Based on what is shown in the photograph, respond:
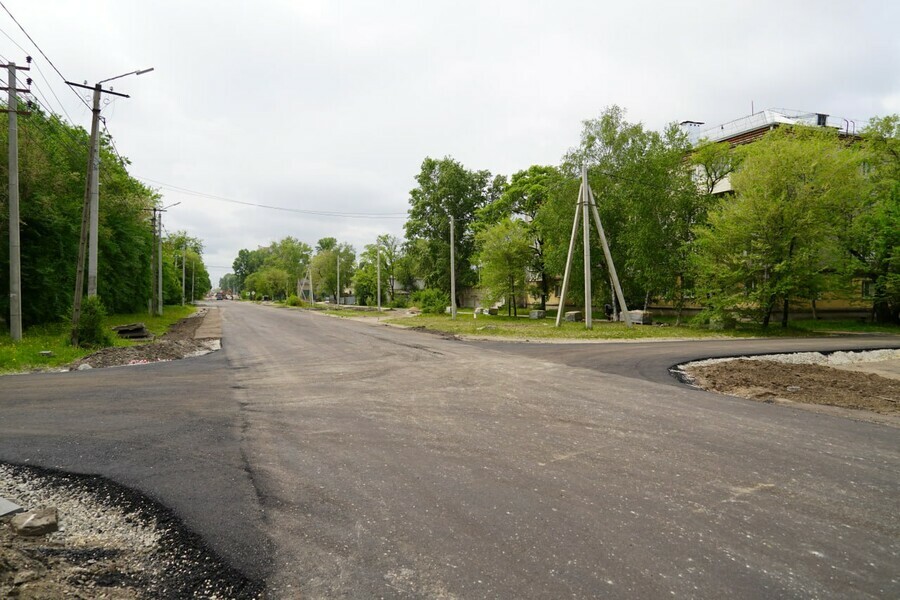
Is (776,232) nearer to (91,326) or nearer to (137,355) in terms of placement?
(137,355)

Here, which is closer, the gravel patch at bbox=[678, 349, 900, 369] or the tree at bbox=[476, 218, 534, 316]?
the gravel patch at bbox=[678, 349, 900, 369]

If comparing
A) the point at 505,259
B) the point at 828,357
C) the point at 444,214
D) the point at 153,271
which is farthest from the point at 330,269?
the point at 828,357

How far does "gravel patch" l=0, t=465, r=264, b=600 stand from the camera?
8.69 feet

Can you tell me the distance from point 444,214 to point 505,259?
57.3ft

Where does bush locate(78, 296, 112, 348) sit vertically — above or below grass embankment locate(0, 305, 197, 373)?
above

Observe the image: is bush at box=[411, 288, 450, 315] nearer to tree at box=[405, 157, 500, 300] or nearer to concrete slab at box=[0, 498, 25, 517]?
tree at box=[405, 157, 500, 300]

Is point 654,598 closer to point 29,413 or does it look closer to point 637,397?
point 637,397

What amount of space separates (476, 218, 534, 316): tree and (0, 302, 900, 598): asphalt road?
25277 millimetres

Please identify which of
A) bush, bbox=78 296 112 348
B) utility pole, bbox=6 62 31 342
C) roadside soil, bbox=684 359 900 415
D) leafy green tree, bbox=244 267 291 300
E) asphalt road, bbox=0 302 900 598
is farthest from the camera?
leafy green tree, bbox=244 267 291 300

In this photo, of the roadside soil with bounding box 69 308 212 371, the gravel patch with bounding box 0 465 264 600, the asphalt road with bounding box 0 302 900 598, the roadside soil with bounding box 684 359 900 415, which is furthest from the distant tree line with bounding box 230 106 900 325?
the gravel patch with bounding box 0 465 264 600

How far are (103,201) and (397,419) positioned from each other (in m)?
27.0

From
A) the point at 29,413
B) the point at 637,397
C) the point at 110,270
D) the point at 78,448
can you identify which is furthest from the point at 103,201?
the point at 637,397

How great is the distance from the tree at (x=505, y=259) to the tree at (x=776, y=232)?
13.1 meters

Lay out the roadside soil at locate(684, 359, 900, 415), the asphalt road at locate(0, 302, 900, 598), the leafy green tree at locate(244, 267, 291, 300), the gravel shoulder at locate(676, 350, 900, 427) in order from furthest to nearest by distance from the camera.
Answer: the leafy green tree at locate(244, 267, 291, 300) < the roadside soil at locate(684, 359, 900, 415) < the gravel shoulder at locate(676, 350, 900, 427) < the asphalt road at locate(0, 302, 900, 598)
